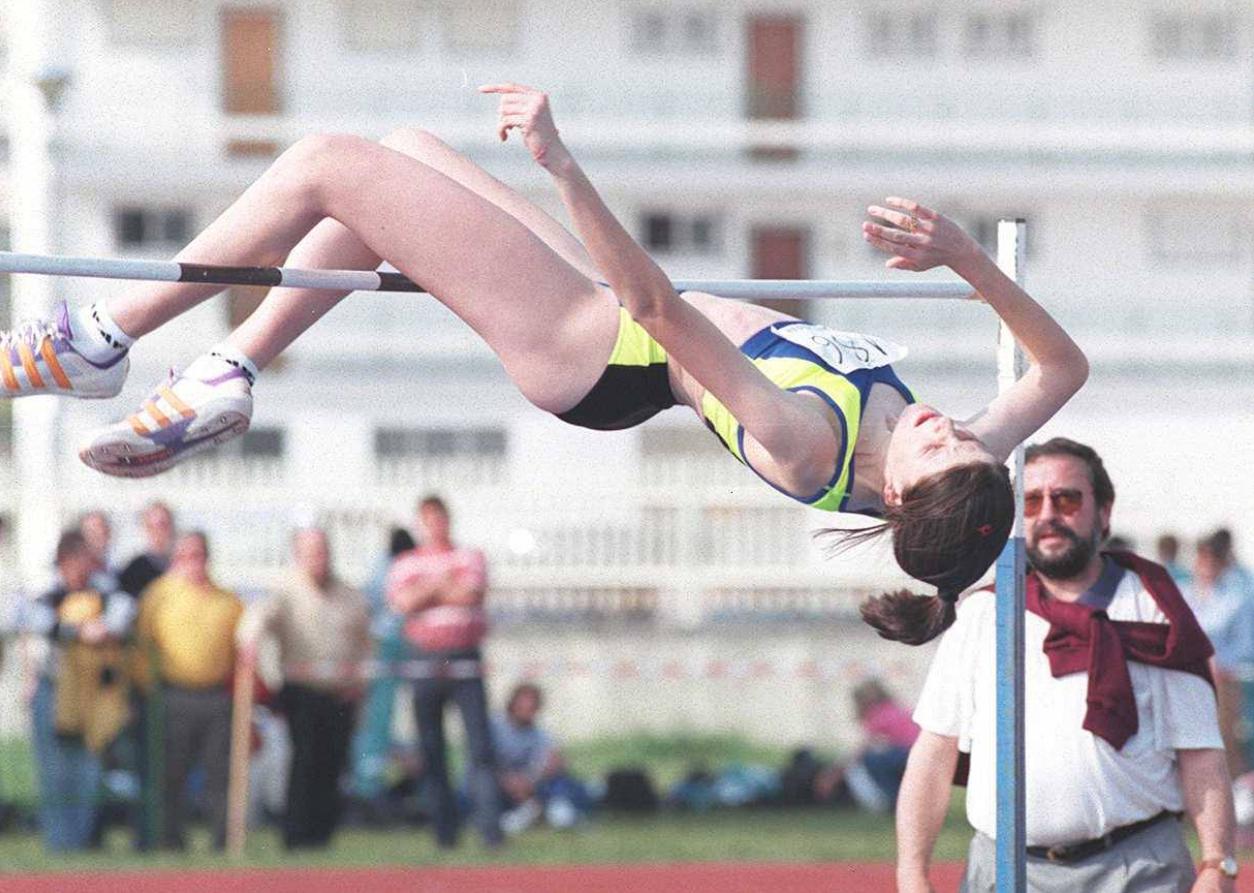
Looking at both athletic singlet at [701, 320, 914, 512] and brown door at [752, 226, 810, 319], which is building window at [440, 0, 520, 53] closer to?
brown door at [752, 226, 810, 319]

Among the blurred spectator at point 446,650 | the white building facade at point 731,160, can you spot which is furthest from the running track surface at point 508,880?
the white building facade at point 731,160

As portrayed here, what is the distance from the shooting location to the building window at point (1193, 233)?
2533cm

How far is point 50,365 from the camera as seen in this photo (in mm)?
3896

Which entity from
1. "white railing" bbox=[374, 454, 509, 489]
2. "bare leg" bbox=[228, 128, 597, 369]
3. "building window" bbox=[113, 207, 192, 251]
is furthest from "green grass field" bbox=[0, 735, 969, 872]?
"building window" bbox=[113, 207, 192, 251]

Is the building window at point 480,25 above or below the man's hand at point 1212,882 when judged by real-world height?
above

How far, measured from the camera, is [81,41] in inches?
976

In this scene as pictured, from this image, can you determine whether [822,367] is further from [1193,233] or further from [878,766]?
[1193,233]

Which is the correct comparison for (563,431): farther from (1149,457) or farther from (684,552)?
(684,552)

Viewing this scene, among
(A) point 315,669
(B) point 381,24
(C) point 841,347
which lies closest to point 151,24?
(B) point 381,24

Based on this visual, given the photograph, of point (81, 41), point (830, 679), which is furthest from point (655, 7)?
point (830, 679)

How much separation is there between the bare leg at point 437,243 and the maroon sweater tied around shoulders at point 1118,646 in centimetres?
99

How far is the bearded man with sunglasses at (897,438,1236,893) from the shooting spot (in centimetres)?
411

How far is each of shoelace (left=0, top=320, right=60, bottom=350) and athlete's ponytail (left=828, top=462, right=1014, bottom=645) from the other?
1321mm

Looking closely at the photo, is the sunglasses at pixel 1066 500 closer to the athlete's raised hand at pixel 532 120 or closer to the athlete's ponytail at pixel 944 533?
the athlete's ponytail at pixel 944 533
